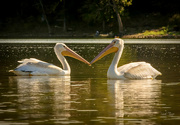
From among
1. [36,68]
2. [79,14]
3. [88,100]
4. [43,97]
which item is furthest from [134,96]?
[79,14]

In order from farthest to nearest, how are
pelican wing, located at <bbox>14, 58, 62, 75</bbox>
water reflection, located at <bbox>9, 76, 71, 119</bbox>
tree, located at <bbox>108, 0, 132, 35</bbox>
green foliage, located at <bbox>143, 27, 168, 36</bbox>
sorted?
1. tree, located at <bbox>108, 0, 132, 35</bbox>
2. green foliage, located at <bbox>143, 27, 168, 36</bbox>
3. pelican wing, located at <bbox>14, 58, 62, 75</bbox>
4. water reflection, located at <bbox>9, 76, 71, 119</bbox>

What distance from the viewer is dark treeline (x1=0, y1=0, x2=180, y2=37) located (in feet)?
218

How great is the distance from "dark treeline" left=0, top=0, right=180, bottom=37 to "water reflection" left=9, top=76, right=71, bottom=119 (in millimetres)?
51031

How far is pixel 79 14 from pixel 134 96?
6335cm

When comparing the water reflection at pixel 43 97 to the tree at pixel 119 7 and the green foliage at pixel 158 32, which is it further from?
the tree at pixel 119 7

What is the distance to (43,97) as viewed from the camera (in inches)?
434

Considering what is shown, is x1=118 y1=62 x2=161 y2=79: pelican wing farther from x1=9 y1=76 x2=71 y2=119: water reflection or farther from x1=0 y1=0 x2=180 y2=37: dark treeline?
x1=0 y1=0 x2=180 y2=37: dark treeline

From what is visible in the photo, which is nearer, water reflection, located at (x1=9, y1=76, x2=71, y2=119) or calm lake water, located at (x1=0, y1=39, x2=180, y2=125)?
calm lake water, located at (x1=0, y1=39, x2=180, y2=125)

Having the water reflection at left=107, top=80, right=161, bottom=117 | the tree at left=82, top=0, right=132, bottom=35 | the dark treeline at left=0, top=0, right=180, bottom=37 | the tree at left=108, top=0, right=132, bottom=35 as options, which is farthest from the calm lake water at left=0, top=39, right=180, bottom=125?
the dark treeline at left=0, top=0, right=180, bottom=37

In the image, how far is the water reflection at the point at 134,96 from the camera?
9.31 meters

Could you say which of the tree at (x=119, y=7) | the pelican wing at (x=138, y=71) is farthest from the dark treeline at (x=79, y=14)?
the pelican wing at (x=138, y=71)

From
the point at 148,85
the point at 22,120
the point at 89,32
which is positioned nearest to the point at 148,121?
the point at 22,120

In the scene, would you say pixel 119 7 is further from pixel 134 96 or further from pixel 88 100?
pixel 88 100

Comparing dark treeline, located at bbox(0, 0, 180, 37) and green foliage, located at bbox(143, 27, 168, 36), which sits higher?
dark treeline, located at bbox(0, 0, 180, 37)
